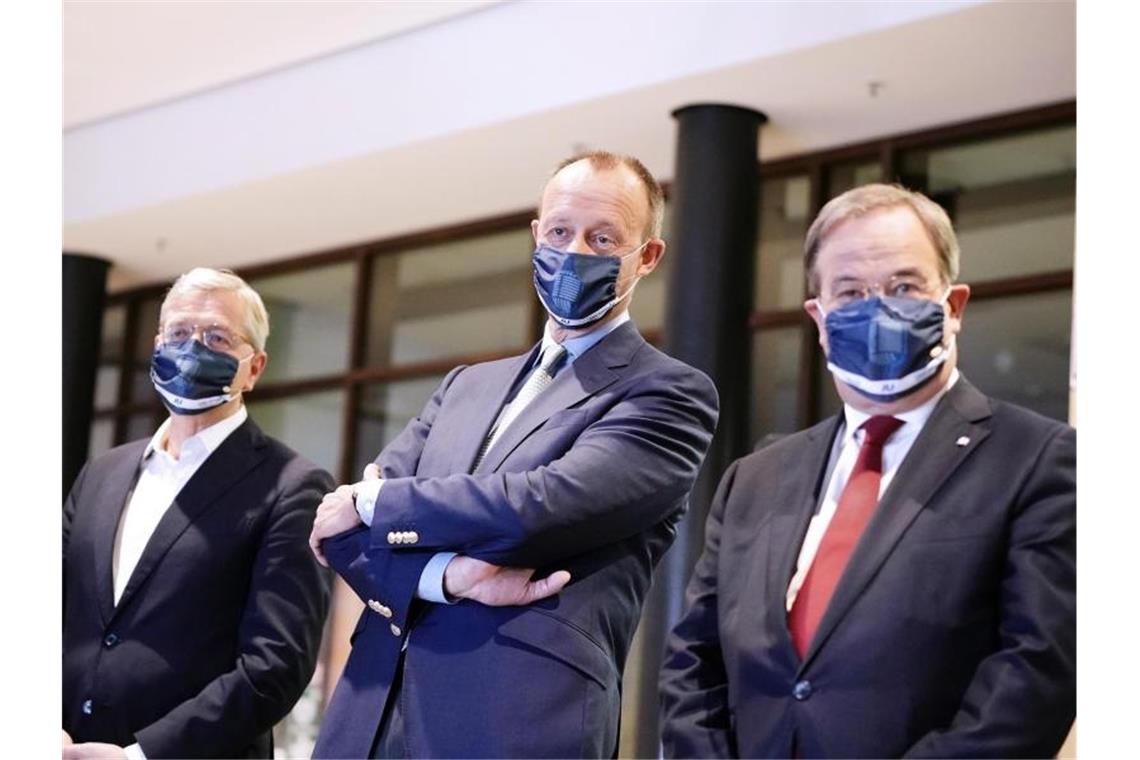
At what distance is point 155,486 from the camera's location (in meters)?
3.63

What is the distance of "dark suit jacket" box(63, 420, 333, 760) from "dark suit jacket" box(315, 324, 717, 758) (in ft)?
2.13

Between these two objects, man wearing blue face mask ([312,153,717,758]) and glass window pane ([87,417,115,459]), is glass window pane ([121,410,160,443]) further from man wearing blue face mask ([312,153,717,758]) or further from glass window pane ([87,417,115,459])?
man wearing blue face mask ([312,153,717,758])

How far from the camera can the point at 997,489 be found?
2328 mm

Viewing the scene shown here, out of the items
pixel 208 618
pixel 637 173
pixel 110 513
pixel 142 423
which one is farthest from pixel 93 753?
pixel 142 423

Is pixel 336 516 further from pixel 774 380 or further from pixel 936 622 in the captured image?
pixel 774 380

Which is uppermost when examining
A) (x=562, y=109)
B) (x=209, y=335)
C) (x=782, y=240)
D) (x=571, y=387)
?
(x=562, y=109)

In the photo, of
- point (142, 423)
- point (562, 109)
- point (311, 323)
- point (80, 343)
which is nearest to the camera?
point (562, 109)

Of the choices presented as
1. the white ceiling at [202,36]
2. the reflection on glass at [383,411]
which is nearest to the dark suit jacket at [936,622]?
the white ceiling at [202,36]

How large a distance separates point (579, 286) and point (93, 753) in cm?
136

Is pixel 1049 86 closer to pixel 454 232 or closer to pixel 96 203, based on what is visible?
pixel 454 232

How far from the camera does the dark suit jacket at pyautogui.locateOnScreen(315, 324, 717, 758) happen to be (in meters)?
2.55
